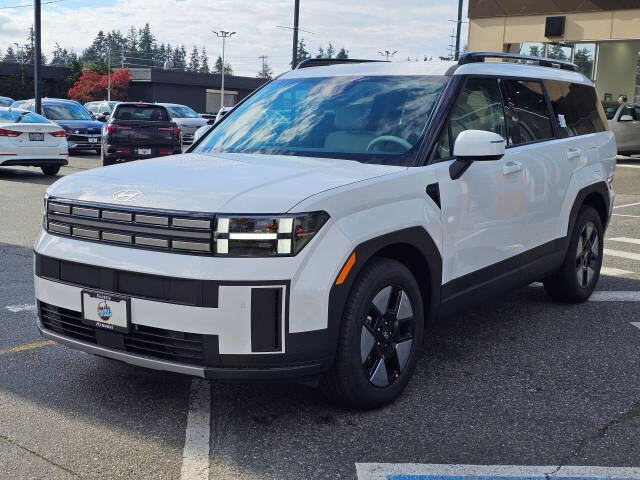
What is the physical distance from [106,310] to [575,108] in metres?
4.34

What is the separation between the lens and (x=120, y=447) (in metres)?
3.66

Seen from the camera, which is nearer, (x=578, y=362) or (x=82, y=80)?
(x=578, y=362)

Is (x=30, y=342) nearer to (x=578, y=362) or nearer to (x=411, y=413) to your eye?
(x=411, y=413)

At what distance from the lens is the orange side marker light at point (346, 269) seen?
3691 mm

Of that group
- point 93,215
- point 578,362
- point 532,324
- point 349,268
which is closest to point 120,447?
point 93,215

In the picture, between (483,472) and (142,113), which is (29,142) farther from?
(483,472)

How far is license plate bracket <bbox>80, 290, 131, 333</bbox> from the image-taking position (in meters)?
3.71

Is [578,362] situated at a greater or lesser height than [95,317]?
lesser

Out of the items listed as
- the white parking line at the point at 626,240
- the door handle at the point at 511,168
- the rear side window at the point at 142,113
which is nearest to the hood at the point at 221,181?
the door handle at the point at 511,168

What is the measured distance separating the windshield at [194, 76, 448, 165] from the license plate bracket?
5.00 feet

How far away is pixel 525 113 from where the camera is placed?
5664 millimetres

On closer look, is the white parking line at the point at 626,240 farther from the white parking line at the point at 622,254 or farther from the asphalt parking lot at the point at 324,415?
the asphalt parking lot at the point at 324,415

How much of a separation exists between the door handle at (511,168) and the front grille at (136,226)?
227 centimetres

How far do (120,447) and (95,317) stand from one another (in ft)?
2.05
